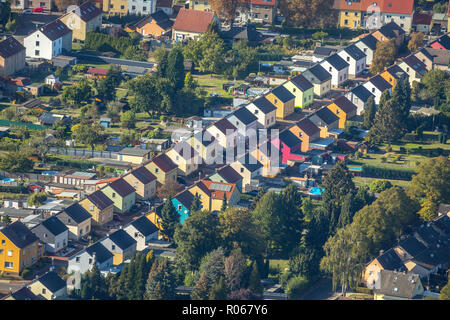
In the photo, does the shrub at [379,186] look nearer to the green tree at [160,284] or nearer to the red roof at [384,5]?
the green tree at [160,284]

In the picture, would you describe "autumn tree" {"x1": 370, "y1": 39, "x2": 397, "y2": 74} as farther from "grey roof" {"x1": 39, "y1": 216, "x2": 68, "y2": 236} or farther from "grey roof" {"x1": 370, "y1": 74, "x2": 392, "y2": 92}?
"grey roof" {"x1": 39, "y1": 216, "x2": 68, "y2": 236}

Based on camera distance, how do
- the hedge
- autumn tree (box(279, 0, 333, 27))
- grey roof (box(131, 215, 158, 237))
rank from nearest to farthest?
grey roof (box(131, 215, 158, 237))
the hedge
autumn tree (box(279, 0, 333, 27))

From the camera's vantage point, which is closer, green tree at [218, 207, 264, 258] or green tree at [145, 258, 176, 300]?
green tree at [145, 258, 176, 300]

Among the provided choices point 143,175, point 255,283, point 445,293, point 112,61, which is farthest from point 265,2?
point 445,293

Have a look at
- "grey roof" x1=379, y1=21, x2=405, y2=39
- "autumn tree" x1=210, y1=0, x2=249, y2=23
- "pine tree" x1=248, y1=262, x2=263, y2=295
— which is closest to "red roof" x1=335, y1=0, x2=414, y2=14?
"grey roof" x1=379, y1=21, x2=405, y2=39

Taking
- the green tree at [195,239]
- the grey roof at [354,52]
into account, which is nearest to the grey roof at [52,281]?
the green tree at [195,239]

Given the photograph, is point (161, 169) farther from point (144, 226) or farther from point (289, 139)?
point (289, 139)
